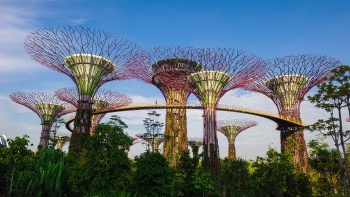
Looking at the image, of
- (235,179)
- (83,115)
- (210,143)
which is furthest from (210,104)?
(83,115)

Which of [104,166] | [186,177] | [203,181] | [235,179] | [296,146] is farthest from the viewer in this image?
[296,146]

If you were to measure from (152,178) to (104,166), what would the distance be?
3406 mm

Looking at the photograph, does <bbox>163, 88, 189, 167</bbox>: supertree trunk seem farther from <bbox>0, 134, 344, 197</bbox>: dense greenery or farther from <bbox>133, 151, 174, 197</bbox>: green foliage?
<bbox>133, 151, 174, 197</bbox>: green foliage

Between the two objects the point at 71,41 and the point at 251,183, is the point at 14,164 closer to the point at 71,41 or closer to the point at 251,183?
the point at 71,41

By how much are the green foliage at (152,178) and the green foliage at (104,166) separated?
5.31 feet

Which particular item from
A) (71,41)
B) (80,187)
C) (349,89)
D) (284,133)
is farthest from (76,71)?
(284,133)

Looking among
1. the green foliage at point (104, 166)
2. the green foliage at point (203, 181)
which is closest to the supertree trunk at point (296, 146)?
the green foliage at point (203, 181)

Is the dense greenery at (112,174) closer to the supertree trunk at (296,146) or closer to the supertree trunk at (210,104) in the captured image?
the supertree trunk at (210,104)

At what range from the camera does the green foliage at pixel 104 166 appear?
53.6 ft

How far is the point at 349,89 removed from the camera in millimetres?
17703

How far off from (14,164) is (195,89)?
21324 mm

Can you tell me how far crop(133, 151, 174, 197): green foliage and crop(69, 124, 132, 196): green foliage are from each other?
5.31ft

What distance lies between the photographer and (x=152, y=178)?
18.4m

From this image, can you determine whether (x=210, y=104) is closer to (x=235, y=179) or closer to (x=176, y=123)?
(x=235, y=179)
